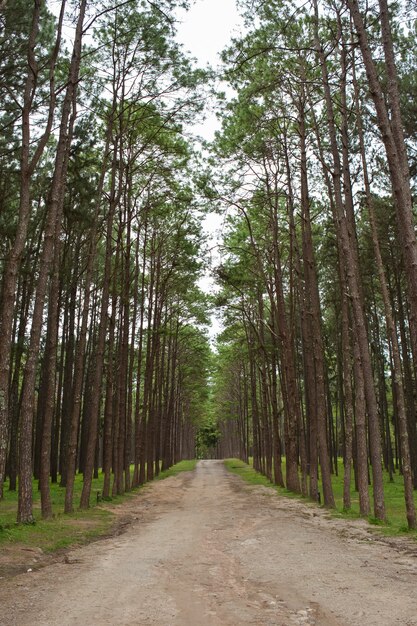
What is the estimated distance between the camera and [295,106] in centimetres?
1761

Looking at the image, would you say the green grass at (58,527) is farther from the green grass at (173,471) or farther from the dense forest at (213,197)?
the green grass at (173,471)

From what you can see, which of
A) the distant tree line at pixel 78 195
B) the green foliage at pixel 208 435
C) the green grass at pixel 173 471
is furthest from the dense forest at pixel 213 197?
the green foliage at pixel 208 435

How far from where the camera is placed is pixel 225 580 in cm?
613

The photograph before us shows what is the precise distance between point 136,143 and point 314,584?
17.1m

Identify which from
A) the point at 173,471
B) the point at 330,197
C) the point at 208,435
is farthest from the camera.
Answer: the point at 208,435

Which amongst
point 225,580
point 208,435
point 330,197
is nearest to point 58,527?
point 225,580

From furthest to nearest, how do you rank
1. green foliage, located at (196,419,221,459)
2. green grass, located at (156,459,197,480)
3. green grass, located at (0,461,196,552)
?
green foliage, located at (196,419,221,459), green grass, located at (156,459,197,480), green grass, located at (0,461,196,552)

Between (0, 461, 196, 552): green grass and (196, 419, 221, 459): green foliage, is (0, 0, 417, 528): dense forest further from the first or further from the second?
(196, 419, 221, 459): green foliage

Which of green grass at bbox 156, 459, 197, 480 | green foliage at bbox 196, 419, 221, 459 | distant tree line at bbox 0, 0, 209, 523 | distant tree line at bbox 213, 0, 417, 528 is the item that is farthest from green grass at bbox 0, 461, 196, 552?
green foliage at bbox 196, 419, 221, 459

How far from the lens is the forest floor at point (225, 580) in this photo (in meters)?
4.66

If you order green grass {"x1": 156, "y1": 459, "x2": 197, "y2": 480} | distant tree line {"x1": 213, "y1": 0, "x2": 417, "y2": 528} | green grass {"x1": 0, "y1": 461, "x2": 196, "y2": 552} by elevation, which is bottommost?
green grass {"x1": 156, "y1": 459, "x2": 197, "y2": 480}

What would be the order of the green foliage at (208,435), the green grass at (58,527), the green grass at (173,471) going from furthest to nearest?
1. the green foliage at (208,435)
2. the green grass at (173,471)
3. the green grass at (58,527)

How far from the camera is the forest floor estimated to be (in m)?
4.66

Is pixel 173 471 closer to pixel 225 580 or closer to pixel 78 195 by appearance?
pixel 78 195
